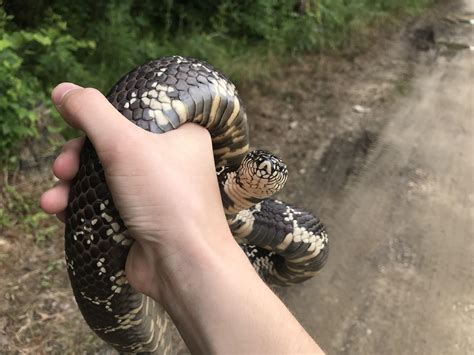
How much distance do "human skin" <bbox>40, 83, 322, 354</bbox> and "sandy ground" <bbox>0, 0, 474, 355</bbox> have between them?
199 centimetres

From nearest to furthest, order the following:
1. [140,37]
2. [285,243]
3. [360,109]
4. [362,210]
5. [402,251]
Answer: [285,243], [402,251], [362,210], [360,109], [140,37]

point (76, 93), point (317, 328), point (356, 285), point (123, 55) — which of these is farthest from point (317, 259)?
point (123, 55)

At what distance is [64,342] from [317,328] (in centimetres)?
168

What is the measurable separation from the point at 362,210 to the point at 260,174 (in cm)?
251

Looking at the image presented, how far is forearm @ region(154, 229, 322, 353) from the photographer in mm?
1590

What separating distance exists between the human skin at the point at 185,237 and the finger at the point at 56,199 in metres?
0.29

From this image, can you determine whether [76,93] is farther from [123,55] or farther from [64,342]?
[123,55]

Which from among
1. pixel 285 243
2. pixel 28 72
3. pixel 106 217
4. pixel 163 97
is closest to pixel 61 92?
pixel 163 97

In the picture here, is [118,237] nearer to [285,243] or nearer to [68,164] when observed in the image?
[68,164]

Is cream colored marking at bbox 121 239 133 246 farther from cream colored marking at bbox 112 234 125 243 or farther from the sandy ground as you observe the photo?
the sandy ground

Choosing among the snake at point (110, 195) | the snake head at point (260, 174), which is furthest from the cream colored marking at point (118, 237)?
the snake head at point (260, 174)

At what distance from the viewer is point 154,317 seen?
263 centimetres

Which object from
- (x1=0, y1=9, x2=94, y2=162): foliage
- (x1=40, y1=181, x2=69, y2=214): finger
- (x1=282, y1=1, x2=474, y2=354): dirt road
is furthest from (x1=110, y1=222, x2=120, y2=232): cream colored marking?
A: (x1=0, y1=9, x2=94, y2=162): foliage

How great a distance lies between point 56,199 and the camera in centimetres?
192
